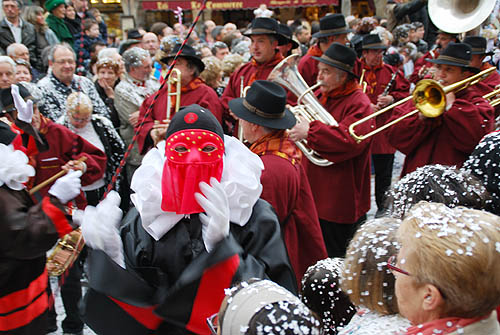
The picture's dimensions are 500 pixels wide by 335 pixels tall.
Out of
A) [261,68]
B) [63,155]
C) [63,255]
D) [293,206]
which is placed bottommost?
[63,255]

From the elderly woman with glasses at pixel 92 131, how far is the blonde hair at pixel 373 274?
9.94 ft

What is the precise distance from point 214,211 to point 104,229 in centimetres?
47

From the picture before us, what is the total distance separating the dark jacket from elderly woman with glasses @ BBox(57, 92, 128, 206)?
3.87 m

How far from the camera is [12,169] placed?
2.44 m

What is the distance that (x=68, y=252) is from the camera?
2.96 meters

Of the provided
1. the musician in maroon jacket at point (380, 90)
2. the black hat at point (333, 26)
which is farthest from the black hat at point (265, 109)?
the musician in maroon jacket at point (380, 90)

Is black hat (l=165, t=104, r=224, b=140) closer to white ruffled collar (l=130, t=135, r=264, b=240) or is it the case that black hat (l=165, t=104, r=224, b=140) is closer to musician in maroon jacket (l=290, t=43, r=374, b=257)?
white ruffled collar (l=130, t=135, r=264, b=240)

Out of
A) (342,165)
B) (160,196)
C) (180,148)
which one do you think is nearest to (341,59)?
(342,165)

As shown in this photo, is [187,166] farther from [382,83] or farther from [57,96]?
[382,83]

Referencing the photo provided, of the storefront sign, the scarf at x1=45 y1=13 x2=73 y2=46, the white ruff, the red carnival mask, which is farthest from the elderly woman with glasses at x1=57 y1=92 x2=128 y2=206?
the storefront sign

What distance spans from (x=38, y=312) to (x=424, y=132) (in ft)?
10.2

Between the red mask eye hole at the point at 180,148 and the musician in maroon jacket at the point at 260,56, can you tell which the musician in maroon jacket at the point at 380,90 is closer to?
the musician in maroon jacket at the point at 260,56

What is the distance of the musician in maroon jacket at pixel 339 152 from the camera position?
4.00 m

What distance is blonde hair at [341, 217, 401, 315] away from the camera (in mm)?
1568
